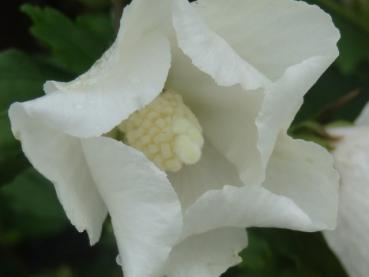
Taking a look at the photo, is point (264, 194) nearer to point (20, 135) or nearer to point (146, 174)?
point (146, 174)

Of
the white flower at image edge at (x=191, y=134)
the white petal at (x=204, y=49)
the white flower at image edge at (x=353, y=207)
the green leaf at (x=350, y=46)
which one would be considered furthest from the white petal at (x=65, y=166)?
the green leaf at (x=350, y=46)

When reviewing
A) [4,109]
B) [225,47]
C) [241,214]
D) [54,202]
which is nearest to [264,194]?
[241,214]

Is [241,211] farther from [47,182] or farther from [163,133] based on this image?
[47,182]

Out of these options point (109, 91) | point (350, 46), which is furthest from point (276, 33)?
point (350, 46)

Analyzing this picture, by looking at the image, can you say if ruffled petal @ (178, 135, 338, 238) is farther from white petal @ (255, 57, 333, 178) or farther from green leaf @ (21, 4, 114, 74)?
green leaf @ (21, 4, 114, 74)

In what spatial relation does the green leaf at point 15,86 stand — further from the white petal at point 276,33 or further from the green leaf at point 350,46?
the green leaf at point 350,46

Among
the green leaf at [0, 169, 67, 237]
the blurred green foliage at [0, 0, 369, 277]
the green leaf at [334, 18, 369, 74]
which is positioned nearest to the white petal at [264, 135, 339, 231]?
the blurred green foliage at [0, 0, 369, 277]
